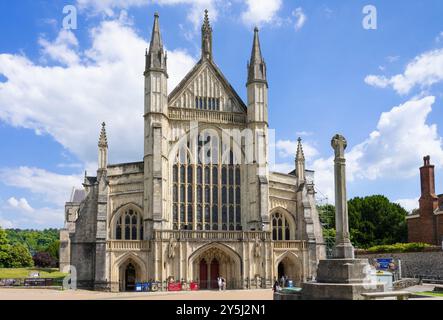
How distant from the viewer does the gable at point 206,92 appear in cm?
4634

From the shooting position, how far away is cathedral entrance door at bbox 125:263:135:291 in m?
42.7

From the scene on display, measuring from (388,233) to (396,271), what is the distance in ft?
93.7

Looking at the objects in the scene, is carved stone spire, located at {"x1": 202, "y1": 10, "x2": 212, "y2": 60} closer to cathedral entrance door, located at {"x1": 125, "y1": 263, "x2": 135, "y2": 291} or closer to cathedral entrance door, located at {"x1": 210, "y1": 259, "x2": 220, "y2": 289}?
cathedral entrance door, located at {"x1": 210, "y1": 259, "x2": 220, "y2": 289}

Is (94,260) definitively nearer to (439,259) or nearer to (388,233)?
(439,259)

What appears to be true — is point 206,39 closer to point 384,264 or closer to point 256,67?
point 256,67

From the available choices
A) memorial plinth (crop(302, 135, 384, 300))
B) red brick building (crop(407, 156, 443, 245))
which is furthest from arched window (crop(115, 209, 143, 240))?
red brick building (crop(407, 156, 443, 245))

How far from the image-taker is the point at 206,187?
149 feet

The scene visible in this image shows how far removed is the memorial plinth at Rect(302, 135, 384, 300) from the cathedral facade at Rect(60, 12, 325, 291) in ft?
77.2

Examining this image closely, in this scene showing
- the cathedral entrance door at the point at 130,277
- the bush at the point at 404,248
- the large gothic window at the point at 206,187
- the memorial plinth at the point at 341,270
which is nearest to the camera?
the memorial plinth at the point at 341,270

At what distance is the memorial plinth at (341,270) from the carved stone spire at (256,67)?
28324mm

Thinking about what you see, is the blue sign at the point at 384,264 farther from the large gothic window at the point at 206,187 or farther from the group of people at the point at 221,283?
the group of people at the point at 221,283

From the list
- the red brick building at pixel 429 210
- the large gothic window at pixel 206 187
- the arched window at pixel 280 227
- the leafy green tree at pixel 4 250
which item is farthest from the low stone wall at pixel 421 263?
the leafy green tree at pixel 4 250

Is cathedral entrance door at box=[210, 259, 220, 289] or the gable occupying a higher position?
the gable

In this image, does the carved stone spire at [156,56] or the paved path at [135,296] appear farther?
the carved stone spire at [156,56]
